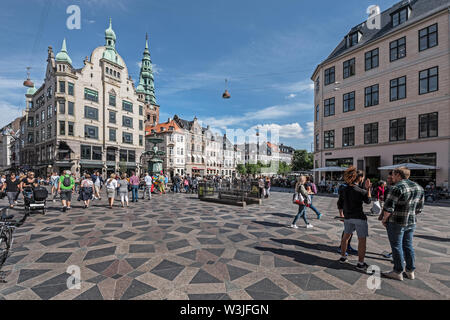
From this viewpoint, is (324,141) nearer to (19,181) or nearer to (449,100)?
(449,100)

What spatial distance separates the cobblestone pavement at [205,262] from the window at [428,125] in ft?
52.0

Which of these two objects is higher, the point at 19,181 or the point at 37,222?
the point at 19,181

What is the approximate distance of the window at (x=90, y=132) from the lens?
36022 millimetres

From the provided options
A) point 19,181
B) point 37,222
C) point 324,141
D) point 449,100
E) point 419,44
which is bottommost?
point 37,222

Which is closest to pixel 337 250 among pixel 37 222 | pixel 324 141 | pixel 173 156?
pixel 37 222

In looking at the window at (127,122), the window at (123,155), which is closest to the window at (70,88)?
the window at (127,122)

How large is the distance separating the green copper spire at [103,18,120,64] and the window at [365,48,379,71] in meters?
41.1

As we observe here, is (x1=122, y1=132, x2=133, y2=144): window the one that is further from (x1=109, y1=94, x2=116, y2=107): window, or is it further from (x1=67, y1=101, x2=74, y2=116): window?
(x1=67, y1=101, x2=74, y2=116): window

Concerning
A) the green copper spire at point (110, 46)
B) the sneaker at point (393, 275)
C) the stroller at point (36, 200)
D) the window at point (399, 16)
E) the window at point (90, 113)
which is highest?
the green copper spire at point (110, 46)

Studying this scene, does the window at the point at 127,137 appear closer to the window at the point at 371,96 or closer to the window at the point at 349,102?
the window at the point at 349,102

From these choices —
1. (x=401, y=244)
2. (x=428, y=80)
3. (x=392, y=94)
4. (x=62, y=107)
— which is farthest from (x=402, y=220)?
(x=62, y=107)

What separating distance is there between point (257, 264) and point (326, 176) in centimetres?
2577

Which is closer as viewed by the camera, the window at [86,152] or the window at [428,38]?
the window at [428,38]
